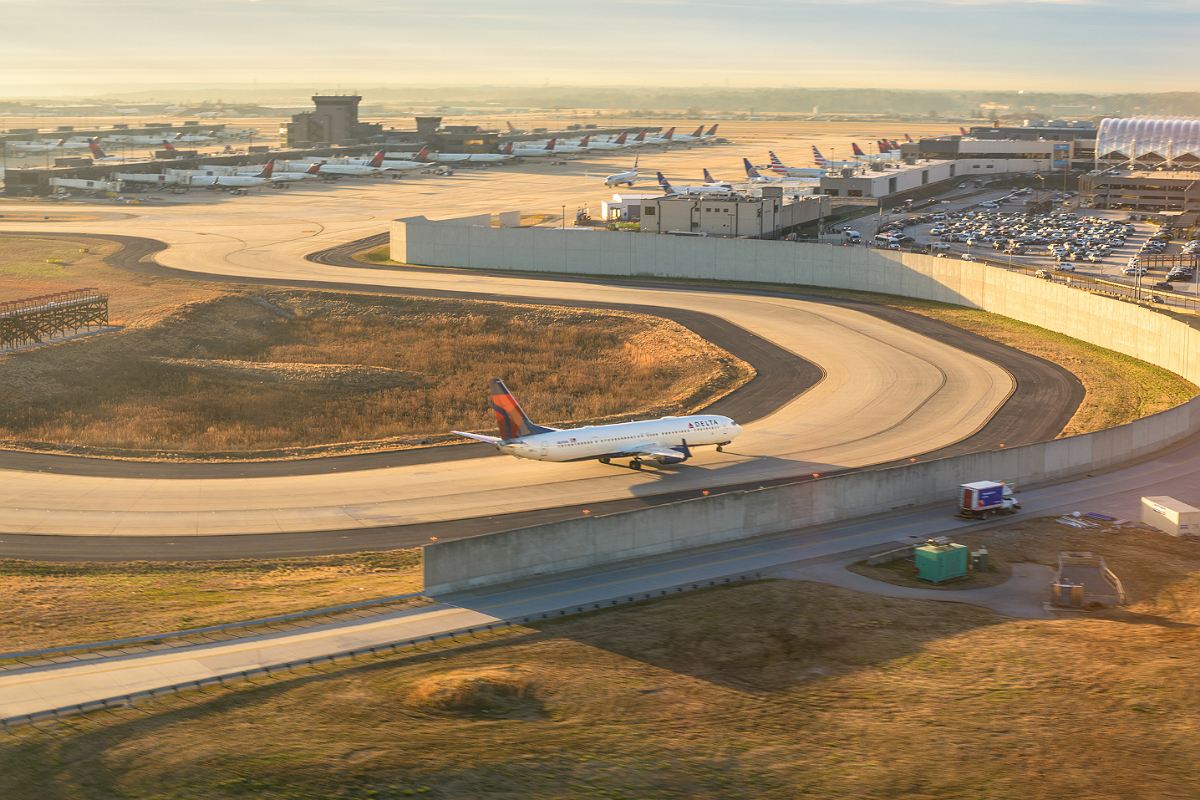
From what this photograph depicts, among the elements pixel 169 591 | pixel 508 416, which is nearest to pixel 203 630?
pixel 169 591

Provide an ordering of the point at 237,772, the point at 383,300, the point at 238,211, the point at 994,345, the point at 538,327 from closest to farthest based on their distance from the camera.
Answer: the point at 237,772 → the point at 994,345 → the point at 538,327 → the point at 383,300 → the point at 238,211

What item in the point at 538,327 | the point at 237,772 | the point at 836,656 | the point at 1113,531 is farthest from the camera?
the point at 538,327

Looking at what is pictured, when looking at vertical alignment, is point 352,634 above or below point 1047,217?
below

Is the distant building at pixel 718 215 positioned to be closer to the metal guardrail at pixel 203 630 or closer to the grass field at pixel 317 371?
the grass field at pixel 317 371

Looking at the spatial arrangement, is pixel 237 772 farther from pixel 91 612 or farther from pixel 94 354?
pixel 94 354

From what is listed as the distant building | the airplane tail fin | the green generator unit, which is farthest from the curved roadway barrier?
the distant building

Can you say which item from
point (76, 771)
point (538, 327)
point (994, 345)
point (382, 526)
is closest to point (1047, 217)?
point (994, 345)

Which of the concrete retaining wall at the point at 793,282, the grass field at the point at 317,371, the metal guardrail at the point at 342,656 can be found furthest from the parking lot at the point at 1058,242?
the metal guardrail at the point at 342,656

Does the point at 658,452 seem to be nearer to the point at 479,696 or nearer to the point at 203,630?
the point at 203,630
